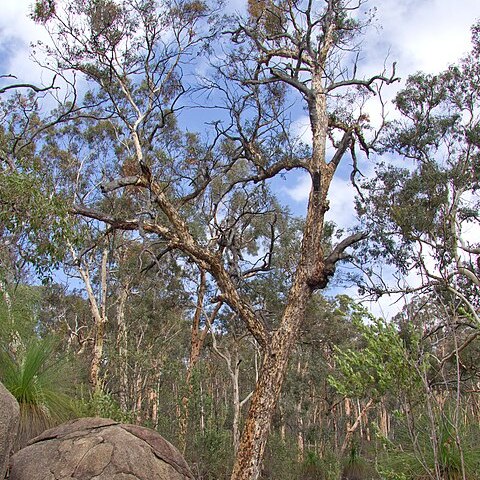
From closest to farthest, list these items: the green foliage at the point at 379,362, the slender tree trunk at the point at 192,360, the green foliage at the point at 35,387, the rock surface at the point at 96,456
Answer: the green foliage at the point at 379,362 → the rock surface at the point at 96,456 → the green foliage at the point at 35,387 → the slender tree trunk at the point at 192,360

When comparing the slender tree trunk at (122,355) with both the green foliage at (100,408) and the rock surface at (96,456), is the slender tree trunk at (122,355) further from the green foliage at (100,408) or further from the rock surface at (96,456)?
the rock surface at (96,456)

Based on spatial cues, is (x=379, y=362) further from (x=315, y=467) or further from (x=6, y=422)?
(x=315, y=467)

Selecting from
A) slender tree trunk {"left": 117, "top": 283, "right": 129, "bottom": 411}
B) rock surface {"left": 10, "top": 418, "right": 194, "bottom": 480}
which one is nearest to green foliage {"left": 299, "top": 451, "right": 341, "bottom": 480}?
slender tree trunk {"left": 117, "top": 283, "right": 129, "bottom": 411}

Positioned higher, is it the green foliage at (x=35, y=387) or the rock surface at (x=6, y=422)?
the green foliage at (x=35, y=387)

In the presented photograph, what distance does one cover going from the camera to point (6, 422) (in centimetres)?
464

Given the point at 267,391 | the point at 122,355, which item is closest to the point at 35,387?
the point at 267,391

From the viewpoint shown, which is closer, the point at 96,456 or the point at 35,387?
the point at 96,456

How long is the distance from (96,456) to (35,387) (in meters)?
1.61

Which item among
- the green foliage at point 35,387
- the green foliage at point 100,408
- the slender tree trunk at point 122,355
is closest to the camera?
the green foliage at point 35,387

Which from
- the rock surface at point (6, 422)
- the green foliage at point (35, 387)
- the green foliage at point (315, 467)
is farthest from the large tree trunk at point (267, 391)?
the green foliage at point (315, 467)

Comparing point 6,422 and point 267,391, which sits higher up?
point 267,391

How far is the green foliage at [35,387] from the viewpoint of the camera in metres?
6.48

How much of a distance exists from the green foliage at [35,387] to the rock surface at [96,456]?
0.64m

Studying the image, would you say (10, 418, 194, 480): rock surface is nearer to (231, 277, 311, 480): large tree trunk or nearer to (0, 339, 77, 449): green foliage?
(0, 339, 77, 449): green foliage
